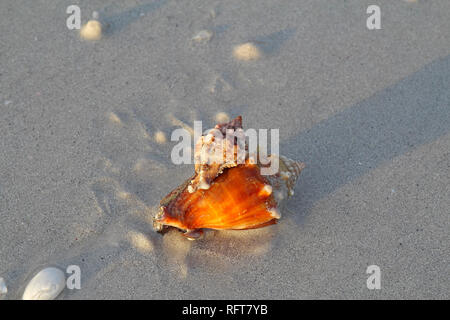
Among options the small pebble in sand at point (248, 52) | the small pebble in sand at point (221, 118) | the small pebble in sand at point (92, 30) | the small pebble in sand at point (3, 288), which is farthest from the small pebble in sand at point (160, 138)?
the small pebble in sand at point (3, 288)

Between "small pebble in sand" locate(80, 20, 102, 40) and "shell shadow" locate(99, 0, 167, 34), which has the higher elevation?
"shell shadow" locate(99, 0, 167, 34)

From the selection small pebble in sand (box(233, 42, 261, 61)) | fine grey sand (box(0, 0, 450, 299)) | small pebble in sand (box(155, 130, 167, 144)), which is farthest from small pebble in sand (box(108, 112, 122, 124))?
small pebble in sand (box(233, 42, 261, 61))

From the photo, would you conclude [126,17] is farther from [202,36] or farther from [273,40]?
[273,40]

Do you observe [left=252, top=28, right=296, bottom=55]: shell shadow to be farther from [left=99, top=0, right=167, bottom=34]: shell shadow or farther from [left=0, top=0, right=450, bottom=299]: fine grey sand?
[left=99, top=0, right=167, bottom=34]: shell shadow

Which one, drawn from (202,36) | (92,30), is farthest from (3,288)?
(202,36)

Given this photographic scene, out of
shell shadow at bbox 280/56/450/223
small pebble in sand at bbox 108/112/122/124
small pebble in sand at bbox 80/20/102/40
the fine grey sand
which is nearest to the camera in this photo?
the fine grey sand
